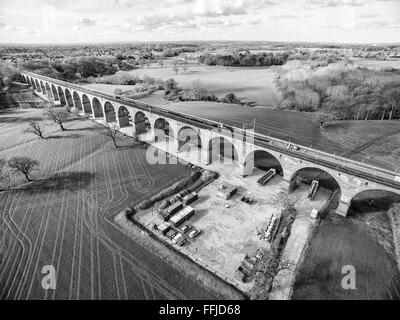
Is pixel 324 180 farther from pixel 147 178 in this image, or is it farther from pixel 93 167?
pixel 93 167

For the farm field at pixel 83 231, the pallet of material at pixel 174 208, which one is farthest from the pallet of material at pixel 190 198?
the farm field at pixel 83 231

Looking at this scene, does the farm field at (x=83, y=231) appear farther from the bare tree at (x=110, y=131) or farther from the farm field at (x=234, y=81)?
the farm field at (x=234, y=81)

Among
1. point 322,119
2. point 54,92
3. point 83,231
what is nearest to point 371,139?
point 322,119

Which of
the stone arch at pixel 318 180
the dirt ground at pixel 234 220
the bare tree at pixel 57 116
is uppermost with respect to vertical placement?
the bare tree at pixel 57 116

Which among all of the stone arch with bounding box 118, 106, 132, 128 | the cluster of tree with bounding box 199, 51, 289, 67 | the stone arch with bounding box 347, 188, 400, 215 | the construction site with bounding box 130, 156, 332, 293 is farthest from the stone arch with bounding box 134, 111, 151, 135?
the cluster of tree with bounding box 199, 51, 289, 67

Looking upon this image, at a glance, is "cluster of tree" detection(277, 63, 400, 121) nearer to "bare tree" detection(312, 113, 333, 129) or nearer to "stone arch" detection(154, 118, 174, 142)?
"bare tree" detection(312, 113, 333, 129)
